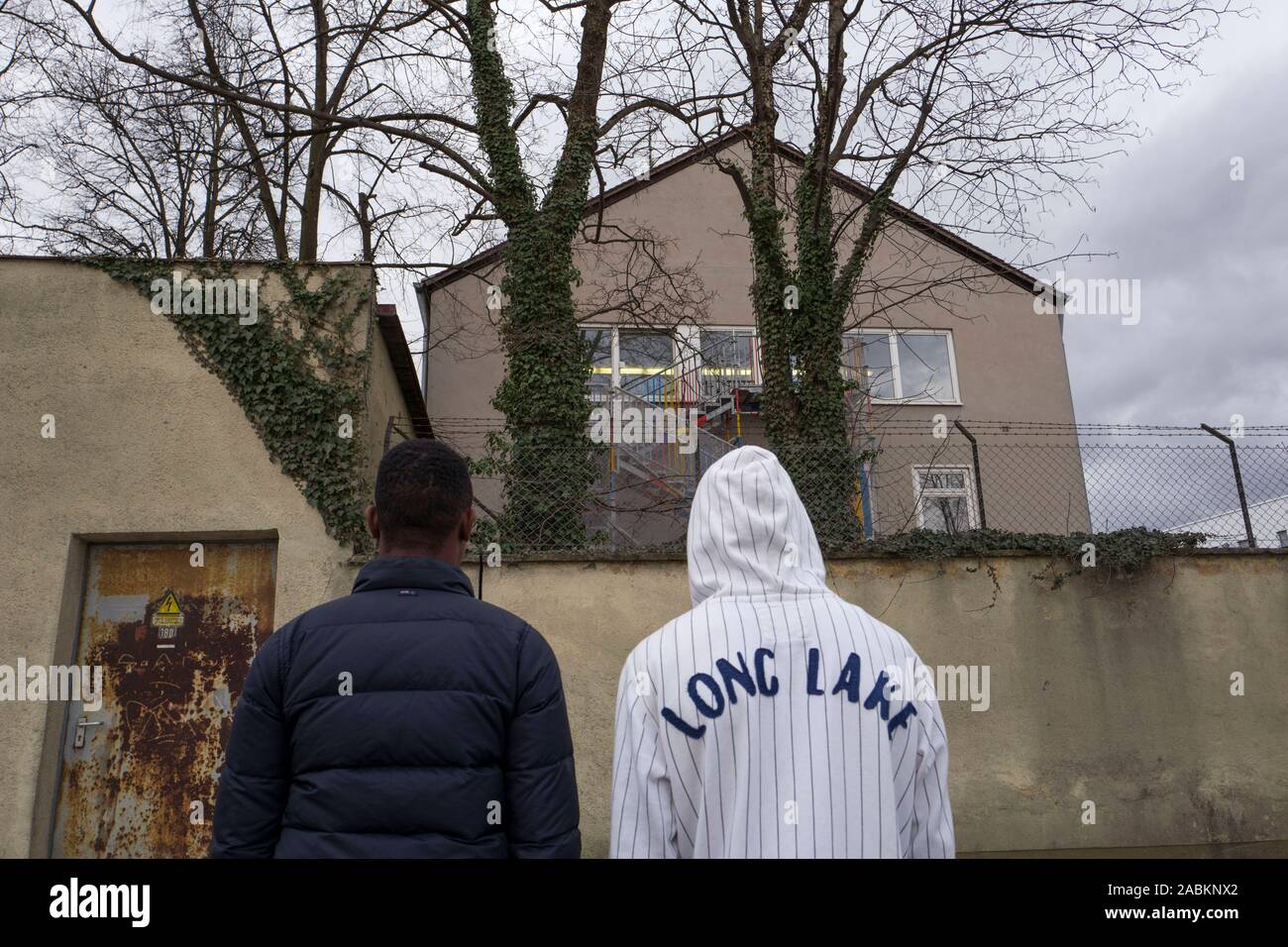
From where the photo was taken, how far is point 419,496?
218 centimetres

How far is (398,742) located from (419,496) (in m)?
0.58

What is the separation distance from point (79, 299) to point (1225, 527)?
381 inches

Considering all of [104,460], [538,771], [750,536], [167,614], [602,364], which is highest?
[602,364]

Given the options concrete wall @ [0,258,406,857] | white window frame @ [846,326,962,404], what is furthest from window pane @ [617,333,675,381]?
concrete wall @ [0,258,406,857]

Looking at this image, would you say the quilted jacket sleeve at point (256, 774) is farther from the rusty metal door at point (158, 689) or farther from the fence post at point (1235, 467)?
the fence post at point (1235, 467)

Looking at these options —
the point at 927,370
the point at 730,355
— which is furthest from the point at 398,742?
the point at 927,370

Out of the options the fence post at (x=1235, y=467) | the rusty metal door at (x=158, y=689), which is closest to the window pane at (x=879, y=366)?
the fence post at (x=1235, y=467)

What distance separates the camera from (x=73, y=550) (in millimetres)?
6887

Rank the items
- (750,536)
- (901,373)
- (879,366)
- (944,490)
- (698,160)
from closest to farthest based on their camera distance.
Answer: (750,536) → (944,490) → (698,160) → (879,366) → (901,373)

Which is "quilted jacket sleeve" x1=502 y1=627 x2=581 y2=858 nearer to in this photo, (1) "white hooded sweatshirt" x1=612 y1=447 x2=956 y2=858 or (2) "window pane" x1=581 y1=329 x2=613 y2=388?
(1) "white hooded sweatshirt" x1=612 y1=447 x2=956 y2=858

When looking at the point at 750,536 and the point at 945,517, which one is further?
the point at 945,517

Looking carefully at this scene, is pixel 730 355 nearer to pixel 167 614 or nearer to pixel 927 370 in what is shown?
pixel 927 370

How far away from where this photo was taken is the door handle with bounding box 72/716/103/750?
6633 millimetres
